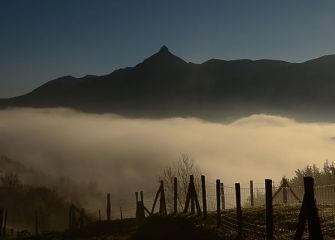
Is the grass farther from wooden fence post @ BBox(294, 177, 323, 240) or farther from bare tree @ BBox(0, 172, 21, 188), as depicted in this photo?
bare tree @ BBox(0, 172, 21, 188)

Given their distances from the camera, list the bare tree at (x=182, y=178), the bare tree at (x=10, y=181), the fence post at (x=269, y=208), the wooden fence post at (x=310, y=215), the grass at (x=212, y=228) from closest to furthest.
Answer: the wooden fence post at (x=310, y=215) → the fence post at (x=269, y=208) → the grass at (x=212, y=228) → the bare tree at (x=182, y=178) → the bare tree at (x=10, y=181)

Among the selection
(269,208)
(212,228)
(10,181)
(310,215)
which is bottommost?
(10,181)

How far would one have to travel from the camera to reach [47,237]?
1324 inches

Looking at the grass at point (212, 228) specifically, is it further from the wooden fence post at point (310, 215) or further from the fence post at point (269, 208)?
the wooden fence post at point (310, 215)

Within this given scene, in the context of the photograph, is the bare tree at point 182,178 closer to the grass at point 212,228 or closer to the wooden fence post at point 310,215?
the grass at point 212,228

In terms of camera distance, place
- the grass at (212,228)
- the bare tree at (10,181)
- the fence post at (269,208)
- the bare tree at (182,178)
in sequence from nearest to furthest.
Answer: the fence post at (269,208) < the grass at (212,228) < the bare tree at (182,178) < the bare tree at (10,181)

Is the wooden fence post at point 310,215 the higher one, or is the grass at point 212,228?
the wooden fence post at point 310,215

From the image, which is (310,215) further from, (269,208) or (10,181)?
(10,181)

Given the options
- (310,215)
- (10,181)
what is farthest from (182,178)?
(310,215)

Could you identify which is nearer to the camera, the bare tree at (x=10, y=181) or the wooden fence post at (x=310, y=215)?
the wooden fence post at (x=310, y=215)

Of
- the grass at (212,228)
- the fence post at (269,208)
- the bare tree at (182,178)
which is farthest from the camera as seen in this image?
the bare tree at (182,178)

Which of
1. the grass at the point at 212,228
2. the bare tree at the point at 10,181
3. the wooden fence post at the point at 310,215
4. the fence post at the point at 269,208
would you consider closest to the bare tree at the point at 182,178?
the grass at the point at 212,228

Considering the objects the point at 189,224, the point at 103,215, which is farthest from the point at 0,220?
the point at 103,215

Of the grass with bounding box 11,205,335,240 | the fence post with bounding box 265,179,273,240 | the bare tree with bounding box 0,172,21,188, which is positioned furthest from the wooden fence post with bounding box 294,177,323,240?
the bare tree with bounding box 0,172,21,188
